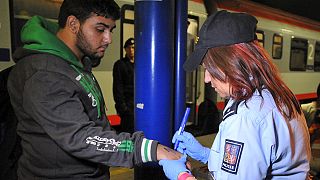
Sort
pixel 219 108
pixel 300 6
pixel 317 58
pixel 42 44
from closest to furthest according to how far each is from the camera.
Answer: pixel 42 44
pixel 219 108
pixel 300 6
pixel 317 58

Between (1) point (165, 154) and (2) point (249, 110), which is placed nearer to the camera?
(2) point (249, 110)

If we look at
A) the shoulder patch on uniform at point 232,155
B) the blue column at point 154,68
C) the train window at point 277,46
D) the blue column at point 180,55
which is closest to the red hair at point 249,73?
the shoulder patch on uniform at point 232,155

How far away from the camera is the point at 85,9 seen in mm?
1521

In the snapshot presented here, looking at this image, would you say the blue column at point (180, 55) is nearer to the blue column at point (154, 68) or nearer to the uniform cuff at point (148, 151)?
the blue column at point (154, 68)

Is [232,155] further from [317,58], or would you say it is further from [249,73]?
[317,58]

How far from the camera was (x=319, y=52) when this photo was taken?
10.6 meters

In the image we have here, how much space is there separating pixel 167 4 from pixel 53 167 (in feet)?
4.30

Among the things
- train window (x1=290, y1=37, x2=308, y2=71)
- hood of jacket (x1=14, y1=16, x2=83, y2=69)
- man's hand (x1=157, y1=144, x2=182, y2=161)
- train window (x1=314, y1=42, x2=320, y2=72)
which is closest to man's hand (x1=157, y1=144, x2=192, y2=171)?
man's hand (x1=157, y1=144, x2=182, y2=161)

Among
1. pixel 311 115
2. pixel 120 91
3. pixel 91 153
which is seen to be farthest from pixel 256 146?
pixel 120 91

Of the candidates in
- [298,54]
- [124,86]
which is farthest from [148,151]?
[298,54]

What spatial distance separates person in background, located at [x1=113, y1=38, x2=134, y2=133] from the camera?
401 centimetres

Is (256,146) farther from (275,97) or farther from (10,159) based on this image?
(10,159)

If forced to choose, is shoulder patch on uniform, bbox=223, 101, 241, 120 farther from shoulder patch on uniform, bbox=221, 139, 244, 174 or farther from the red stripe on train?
the red stripe on train

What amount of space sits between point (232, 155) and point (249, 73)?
0.92ft
